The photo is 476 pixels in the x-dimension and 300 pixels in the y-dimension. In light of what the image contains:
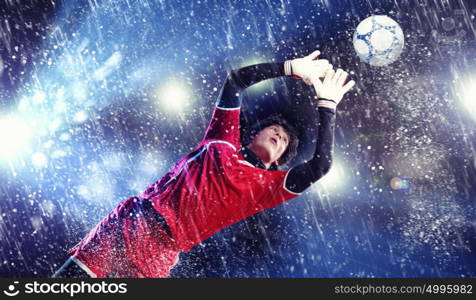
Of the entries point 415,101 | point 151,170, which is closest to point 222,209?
point 151,170

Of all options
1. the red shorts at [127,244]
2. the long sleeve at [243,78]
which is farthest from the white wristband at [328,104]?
the red shorts at [127,244]

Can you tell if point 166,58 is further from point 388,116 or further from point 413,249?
point 413,249

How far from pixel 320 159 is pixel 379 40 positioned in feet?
4.79

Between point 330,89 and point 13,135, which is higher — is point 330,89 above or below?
below

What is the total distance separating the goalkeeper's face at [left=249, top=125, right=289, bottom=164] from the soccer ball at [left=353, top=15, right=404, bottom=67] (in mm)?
1076

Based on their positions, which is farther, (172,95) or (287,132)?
(172,95)

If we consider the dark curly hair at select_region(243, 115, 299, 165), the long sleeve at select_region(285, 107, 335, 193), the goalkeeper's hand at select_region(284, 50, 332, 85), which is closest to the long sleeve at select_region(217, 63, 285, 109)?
the goalkeeper's hand at select_region(284, 50, 332, 85)

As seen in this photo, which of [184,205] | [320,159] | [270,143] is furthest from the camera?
[270,143]

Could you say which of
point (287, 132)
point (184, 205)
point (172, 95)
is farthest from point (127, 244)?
point (172, 95)

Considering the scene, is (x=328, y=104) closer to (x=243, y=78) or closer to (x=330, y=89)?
(x=330, y=89)

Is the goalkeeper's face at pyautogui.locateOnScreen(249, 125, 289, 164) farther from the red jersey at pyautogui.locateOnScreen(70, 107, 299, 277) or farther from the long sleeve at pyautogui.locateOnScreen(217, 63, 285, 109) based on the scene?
the long sleeve at pyautogui.locateOnScreen(217, 63, 285, 109)

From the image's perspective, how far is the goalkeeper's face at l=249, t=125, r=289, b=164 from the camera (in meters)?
2.90

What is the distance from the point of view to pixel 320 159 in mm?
2389

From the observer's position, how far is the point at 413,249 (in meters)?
4.30
